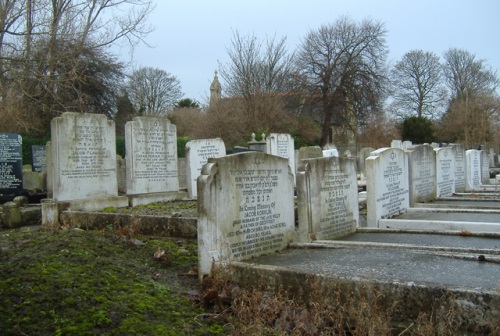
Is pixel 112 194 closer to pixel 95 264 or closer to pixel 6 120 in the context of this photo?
pixel 95 264

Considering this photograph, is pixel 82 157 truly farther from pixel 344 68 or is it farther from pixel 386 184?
pixel 344 68

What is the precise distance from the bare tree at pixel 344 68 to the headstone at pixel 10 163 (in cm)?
2943

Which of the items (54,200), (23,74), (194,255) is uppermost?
(23,74)

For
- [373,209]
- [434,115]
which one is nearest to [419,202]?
[373,209]

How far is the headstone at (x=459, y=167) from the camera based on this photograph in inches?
522

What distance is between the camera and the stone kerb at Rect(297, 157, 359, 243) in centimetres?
641

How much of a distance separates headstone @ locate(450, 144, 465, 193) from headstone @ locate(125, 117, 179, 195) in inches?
306

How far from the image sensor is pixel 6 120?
18.6 m

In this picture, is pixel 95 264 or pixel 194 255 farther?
pixel 194 255

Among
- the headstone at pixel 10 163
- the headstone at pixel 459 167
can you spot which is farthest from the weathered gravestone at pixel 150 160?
the headstone at pixel 459 167

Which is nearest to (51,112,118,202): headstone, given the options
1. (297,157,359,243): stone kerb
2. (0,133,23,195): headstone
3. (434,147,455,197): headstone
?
(0,133,23,195): headstone

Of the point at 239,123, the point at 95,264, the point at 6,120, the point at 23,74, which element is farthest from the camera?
the point at 239,123

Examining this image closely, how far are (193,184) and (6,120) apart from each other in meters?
10.8

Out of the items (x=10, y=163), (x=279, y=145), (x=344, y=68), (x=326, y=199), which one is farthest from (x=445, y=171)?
(x=344, y=68)
